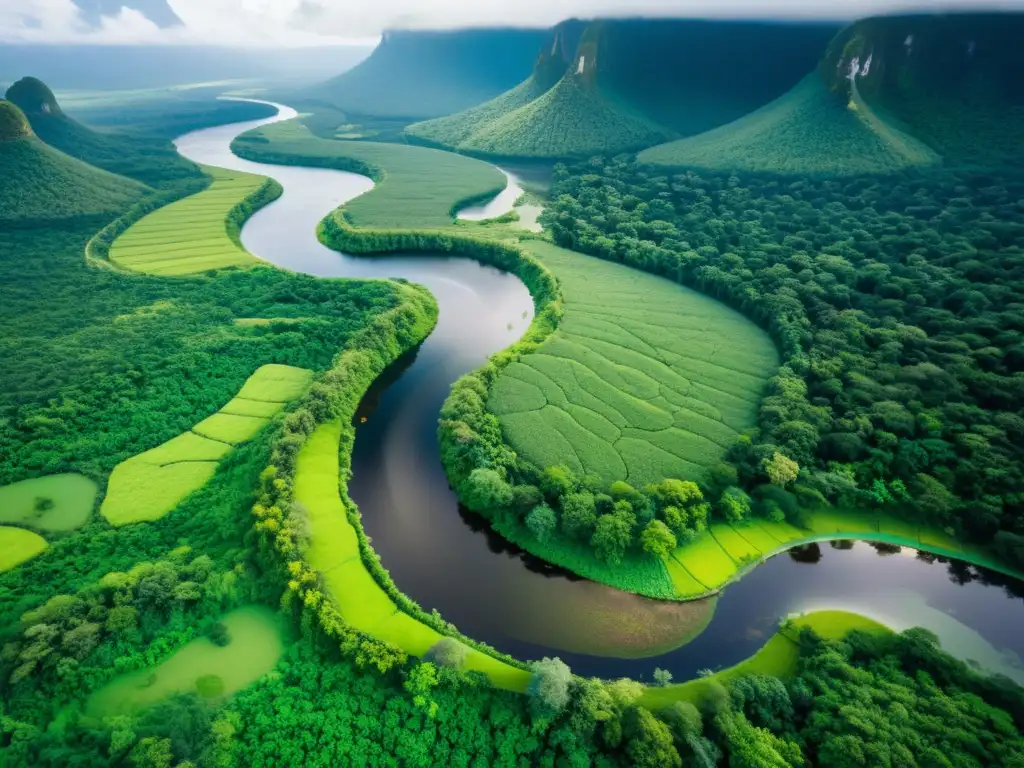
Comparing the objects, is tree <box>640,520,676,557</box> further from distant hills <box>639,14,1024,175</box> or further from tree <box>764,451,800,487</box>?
distant hills <box>639,14,1024,175</box>

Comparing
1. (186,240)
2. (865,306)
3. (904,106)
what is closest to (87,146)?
(186,240)

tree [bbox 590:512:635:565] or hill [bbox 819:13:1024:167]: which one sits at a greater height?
hill [bbox 819:13:1024:167]

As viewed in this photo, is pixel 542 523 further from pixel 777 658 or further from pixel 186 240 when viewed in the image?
pixel 186 240

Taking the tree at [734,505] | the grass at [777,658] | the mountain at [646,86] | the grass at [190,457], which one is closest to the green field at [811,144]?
the mountain at [646,86]

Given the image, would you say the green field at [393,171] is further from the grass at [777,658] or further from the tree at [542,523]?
the grass at [777,658]

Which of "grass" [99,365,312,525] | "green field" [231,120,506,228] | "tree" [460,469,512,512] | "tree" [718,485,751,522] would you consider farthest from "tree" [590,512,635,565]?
"green field" [231,120,506,228]

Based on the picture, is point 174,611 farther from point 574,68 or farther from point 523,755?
point 574,68
